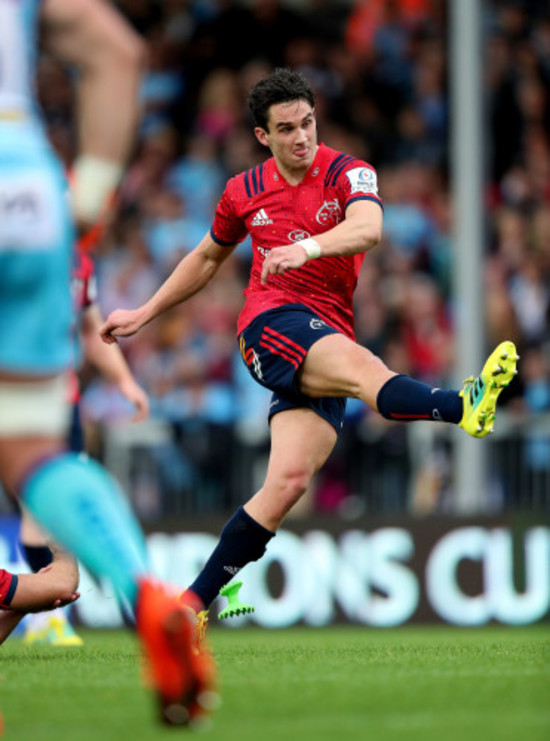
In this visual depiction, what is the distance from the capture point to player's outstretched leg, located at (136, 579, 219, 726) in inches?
161

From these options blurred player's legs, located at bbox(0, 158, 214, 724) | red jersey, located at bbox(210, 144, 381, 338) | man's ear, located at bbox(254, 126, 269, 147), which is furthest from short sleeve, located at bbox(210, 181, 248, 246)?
blurred player's legs, located at bbox(0, 158, 214, 724)

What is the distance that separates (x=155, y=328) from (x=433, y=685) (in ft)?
31.1

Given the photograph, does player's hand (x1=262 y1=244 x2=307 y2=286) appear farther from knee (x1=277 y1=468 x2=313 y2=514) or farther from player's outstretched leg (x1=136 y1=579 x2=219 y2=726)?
player's outstretched leg (x1=136 y1=579 x2=219 y2=726)

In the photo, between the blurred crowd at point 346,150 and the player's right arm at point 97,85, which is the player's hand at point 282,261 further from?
the blurred crowd at point 346,150

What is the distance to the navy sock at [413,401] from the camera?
6598mm

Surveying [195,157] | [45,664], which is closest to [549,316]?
[195,157]

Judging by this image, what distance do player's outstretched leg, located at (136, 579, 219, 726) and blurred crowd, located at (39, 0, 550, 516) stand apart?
8521mm

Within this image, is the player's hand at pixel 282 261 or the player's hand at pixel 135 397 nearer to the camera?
the player's hand at pixel 282 261

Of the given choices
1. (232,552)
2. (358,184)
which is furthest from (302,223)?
(232,552)

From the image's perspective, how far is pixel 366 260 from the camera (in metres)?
14.4

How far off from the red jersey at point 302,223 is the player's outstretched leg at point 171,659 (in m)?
3.28

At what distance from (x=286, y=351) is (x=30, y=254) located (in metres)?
2.93

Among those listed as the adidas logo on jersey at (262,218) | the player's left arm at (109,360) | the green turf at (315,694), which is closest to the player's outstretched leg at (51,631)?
the green turf at (315,694)

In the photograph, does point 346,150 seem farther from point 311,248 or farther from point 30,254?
point 30,254
